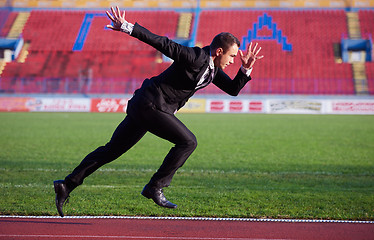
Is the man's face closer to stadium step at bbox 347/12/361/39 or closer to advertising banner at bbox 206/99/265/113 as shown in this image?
advertising banner at bbox 206/99/265/113

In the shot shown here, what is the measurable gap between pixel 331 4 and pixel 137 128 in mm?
48287

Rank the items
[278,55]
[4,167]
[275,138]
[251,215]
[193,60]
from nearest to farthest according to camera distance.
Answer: [193,60]
[251,215]
[4,167]
[275,138]
[278,55]

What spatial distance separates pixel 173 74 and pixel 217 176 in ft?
16.8

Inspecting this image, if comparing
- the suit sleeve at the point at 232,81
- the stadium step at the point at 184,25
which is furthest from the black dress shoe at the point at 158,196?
the stadium step at the point at 184,25

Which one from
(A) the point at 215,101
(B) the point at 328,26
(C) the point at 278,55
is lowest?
(A) the point at 215,101

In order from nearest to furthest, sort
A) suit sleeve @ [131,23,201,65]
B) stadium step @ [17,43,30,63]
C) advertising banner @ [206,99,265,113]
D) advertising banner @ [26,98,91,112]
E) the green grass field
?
suit sleeve @ [131,23,201,65], the green grass field, advertising banner @ [206,99,265,113], advertising banner @ [26,98,91,112], stadium step @ [17,43,30,63]

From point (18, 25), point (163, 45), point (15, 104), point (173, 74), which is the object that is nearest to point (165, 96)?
point (173, 74)

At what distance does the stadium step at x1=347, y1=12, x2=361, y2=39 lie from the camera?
45.8 m

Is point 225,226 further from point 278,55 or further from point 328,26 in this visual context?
point 328,26

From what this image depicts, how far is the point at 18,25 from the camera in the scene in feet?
163

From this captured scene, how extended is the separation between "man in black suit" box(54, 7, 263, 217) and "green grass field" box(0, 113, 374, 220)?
1.03 m

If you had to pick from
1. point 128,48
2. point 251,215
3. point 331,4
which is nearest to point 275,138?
point 251,215

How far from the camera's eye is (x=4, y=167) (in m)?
10.9

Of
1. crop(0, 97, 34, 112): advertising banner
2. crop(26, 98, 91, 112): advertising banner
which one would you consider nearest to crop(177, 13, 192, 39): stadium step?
crop(26, 98, 91, 112): advertising banner
